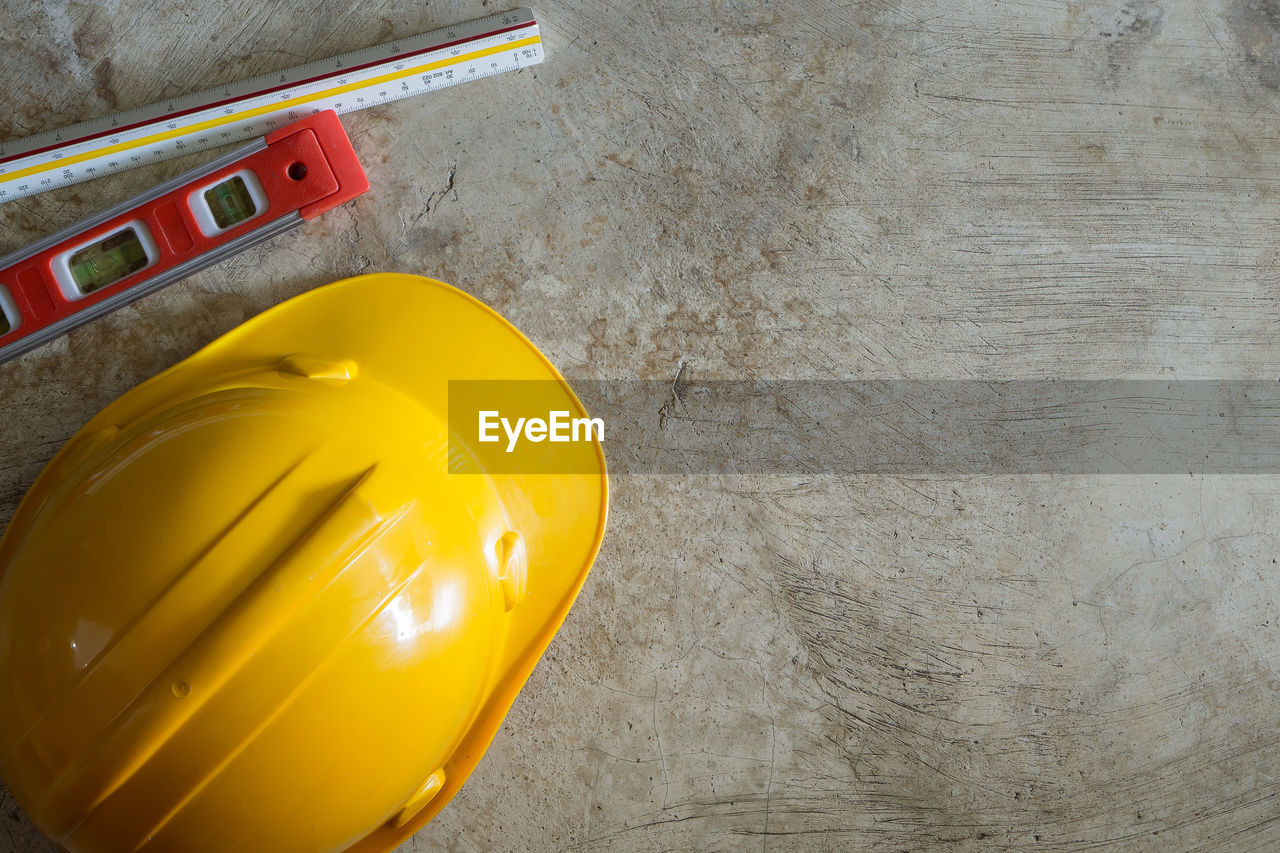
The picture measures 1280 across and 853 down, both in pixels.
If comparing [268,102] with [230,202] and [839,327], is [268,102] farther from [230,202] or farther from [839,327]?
[839,327]

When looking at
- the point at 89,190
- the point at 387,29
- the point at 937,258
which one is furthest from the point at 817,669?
the point at 89,190

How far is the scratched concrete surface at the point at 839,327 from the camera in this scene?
184 centimetres

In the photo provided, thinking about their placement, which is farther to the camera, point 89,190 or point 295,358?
point 89,190

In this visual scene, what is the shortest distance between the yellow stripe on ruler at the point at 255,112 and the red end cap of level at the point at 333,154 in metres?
0.08

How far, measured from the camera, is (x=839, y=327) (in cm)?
191

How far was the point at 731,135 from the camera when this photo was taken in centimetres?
190

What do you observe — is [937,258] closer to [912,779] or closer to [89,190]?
[912,779]

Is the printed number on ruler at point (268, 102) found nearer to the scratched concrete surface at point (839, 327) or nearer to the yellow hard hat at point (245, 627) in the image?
the scratched concrete surface at point (839, 327)

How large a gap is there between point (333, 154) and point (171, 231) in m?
0.44

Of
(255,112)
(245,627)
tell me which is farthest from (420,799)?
(255,112)

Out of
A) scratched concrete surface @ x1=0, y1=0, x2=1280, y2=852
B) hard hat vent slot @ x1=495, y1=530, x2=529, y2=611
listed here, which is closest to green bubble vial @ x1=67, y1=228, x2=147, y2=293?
scratched concrete surface @ x1=0, y1=0, x2=1280, y2=852

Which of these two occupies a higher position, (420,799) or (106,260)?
(106,260)

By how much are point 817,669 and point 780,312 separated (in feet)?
3.05

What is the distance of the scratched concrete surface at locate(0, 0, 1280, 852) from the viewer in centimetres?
184
